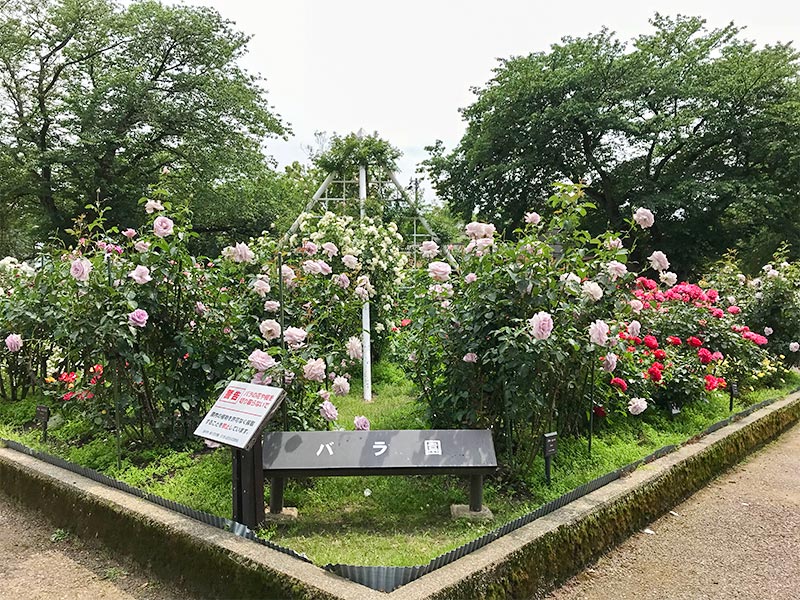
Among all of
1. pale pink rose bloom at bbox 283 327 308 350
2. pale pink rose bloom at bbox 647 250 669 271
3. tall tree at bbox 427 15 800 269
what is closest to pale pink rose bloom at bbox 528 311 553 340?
pale pink rose bloom at bbox 647 250 669 271

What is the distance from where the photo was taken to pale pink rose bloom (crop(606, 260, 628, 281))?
3441 mm

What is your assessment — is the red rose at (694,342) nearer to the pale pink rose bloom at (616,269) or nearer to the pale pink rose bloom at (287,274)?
the pale pink rose bloom at (616,269)

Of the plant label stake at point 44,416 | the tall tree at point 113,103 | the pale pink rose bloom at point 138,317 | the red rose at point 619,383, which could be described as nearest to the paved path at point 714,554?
the red rose at point 619,383

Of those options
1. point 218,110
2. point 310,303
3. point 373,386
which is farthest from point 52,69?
point 310,303

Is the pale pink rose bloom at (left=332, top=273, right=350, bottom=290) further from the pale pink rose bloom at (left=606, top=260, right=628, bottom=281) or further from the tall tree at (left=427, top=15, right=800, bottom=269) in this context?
the tall tree at (left=427, top=15, right=800, bottom=269)

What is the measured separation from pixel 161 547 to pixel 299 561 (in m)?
0.76

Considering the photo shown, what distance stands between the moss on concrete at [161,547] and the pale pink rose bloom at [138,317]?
37.4 inches

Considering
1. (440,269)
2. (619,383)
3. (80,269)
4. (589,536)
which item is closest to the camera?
(589,536)

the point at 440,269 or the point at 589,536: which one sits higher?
the point at 440,269

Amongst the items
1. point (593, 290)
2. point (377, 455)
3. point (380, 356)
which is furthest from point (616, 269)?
point (380, 356)

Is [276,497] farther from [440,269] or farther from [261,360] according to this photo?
[440,269]

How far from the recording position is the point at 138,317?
135 inches

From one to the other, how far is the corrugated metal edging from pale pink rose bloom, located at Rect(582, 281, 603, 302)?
205cm

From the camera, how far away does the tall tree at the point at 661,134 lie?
17656 millimetres
